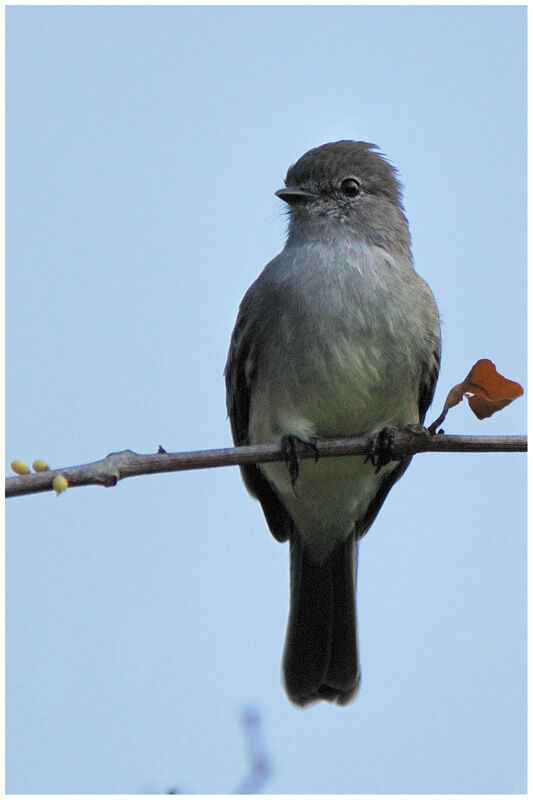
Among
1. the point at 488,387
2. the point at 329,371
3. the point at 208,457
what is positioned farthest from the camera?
the point at 329,371

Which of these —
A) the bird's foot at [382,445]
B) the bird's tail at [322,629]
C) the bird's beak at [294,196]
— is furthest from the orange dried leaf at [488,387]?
the bird's tail at [322,629]

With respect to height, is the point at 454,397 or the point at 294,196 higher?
the point at 294,196

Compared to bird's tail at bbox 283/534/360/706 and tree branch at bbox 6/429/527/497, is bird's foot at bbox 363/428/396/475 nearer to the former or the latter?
tree branch at bbox 6/429/527/497

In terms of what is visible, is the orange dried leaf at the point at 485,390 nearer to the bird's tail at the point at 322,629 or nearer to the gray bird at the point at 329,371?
the gray bird at the point at 329,371

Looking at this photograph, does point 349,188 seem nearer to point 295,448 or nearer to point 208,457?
point 295,448

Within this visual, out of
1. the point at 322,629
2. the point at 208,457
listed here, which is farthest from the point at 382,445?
the point at 322,629

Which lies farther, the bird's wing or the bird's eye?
the bird's eye

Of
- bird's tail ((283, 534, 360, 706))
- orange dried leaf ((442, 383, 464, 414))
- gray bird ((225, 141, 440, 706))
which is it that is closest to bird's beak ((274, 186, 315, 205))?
gray bird ((225, 141, 440, 706))
